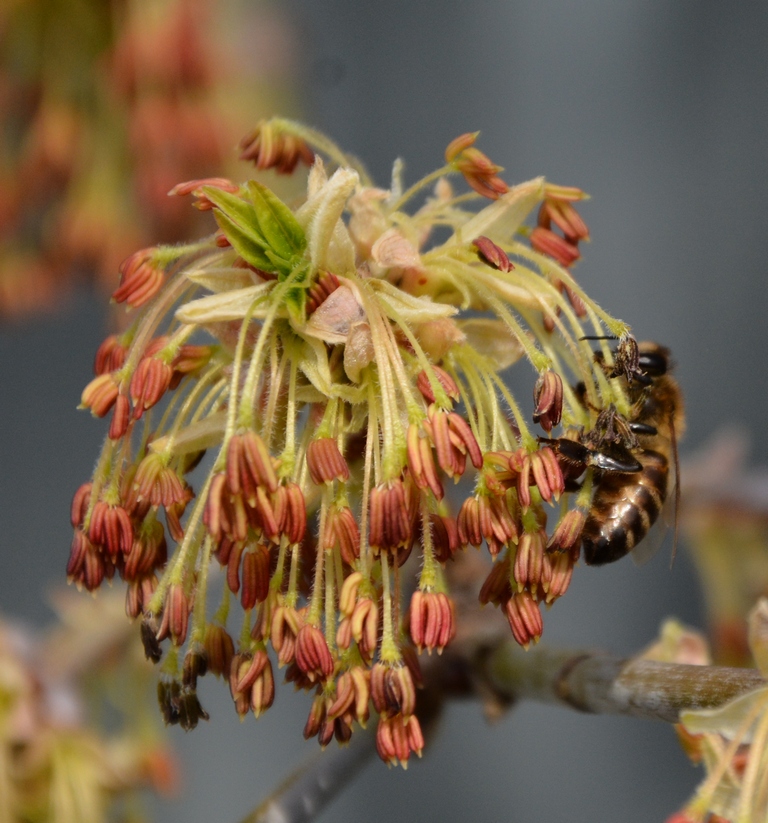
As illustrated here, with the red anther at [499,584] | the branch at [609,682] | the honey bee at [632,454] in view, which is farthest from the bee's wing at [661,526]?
the red anther at [499,584]

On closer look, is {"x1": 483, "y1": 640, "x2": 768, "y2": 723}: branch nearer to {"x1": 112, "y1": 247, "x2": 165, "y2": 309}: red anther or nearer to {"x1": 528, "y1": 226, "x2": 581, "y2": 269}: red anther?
{"x1": 528, "y1": 226, "x2": 581, "y2": 269}: red anther

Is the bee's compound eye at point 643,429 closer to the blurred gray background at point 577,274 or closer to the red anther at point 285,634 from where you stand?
the red anther at point 285,634

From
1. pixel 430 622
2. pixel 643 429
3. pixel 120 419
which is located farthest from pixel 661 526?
pixel 120 419

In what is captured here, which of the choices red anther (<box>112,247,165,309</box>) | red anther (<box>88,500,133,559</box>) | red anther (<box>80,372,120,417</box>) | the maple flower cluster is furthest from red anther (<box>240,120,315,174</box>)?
red anther (<box>88,500,133,559</box>)

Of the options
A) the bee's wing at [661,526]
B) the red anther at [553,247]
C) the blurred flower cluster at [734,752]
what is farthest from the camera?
the bee's wing at [661,526]

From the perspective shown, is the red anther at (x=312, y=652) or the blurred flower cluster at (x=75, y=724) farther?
the blurred flower cluster at (x=75, y=724)

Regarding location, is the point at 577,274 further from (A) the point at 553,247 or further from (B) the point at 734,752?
(B) the point at 734,752
